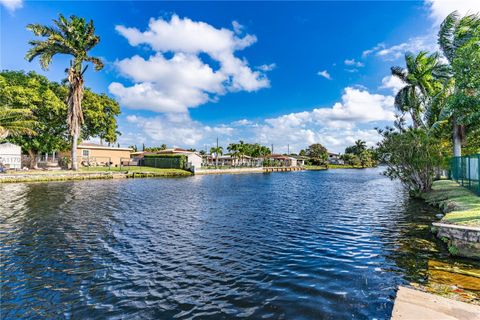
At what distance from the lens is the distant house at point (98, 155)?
182ft

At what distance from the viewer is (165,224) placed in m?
13.4

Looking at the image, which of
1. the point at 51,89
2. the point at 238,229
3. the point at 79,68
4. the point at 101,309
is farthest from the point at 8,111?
the point at 101,309

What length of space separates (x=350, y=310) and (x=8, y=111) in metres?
41.1

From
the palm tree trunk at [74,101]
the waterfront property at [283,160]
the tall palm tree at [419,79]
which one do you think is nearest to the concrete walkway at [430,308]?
the tall palm tree at [419,79]

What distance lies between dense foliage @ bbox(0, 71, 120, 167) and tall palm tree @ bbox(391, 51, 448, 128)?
162 ft

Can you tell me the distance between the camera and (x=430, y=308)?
4.85 metres

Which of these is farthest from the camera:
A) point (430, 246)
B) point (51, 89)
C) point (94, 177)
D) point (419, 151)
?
point (51, 89)

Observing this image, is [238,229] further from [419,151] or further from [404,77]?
[404,77]

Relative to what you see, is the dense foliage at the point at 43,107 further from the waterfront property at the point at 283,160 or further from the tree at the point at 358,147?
the tree at the point at 358,147

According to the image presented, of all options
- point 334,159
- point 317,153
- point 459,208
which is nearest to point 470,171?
point 459,208

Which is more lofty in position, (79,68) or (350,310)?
(79,68)

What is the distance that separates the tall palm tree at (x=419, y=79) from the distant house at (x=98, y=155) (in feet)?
180

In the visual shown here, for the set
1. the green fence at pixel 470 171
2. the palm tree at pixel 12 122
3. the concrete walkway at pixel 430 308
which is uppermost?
the palm tree at pixel 12 122

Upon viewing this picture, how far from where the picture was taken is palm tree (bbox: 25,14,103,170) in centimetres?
3547
